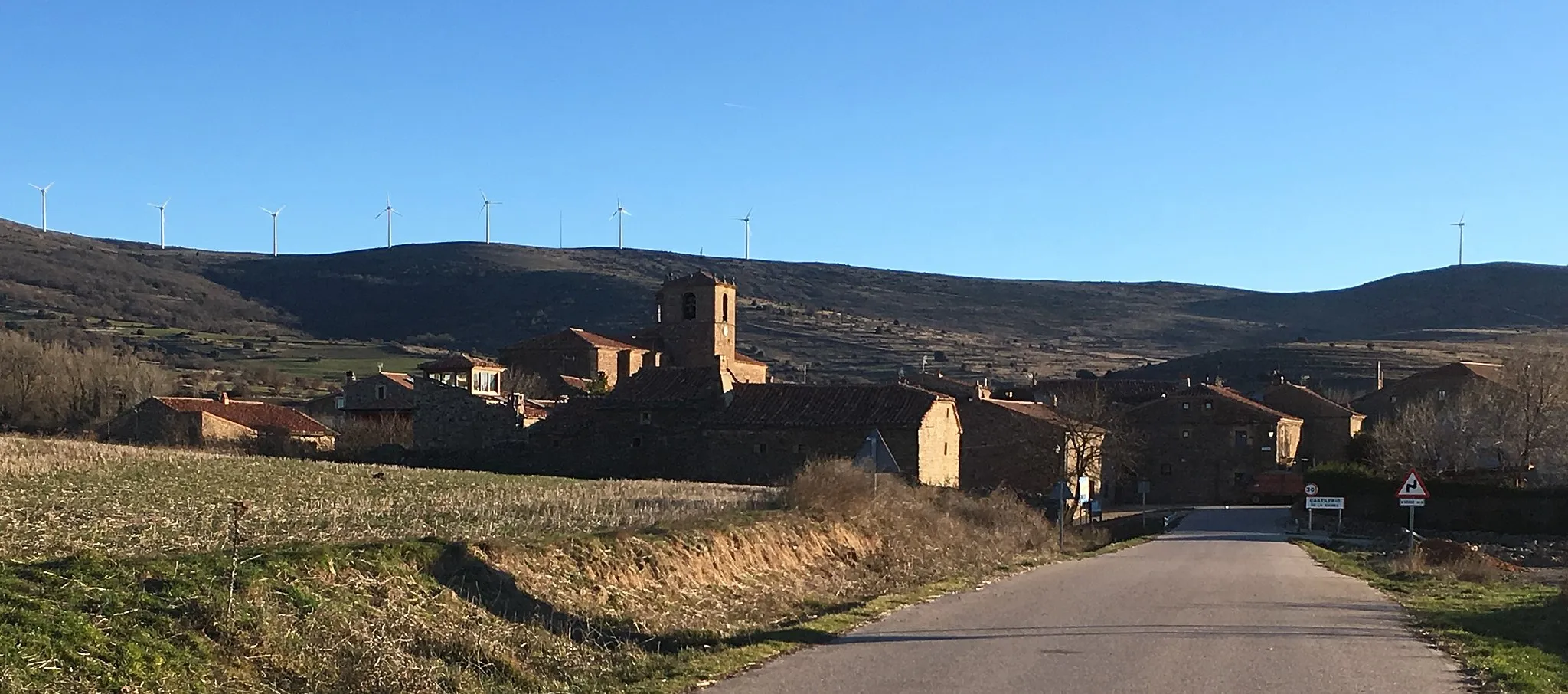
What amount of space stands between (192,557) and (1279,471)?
72882mm

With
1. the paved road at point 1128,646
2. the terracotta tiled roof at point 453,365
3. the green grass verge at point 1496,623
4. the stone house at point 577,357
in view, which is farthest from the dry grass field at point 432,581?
the stone house at point 577,357

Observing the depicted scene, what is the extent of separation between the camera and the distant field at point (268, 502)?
16938 mm

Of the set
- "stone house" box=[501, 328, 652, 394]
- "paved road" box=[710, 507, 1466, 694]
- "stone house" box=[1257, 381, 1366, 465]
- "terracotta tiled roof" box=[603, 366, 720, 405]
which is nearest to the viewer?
"paved road" box=[710, 507, 1466, 694]

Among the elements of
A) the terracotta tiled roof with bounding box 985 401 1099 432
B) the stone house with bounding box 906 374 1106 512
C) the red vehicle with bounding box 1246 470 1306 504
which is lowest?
the red vehicle with bounding box 1246 470 1306 504

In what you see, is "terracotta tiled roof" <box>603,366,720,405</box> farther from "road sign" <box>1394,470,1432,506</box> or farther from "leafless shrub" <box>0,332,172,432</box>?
"road sign" <box>1394,470,1432,506</box>

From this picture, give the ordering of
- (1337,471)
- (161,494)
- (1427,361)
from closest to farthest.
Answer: (161,494)
(1337,471)
(1427,361)

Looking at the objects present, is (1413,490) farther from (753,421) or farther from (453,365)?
(453,365)

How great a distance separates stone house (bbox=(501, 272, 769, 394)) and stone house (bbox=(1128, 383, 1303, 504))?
74.9ft

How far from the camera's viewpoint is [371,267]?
17700 centimetres

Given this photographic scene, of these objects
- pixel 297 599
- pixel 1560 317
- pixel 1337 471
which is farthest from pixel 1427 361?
pixel 297 599

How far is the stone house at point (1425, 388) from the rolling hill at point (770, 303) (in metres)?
41.1

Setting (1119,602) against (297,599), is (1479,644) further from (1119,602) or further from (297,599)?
(297,599)

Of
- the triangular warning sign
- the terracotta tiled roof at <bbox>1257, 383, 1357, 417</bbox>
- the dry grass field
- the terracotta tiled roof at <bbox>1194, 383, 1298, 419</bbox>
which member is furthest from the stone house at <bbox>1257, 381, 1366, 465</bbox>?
the dry grass field

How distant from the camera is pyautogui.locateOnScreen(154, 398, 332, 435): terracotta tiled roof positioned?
65.9 meters
